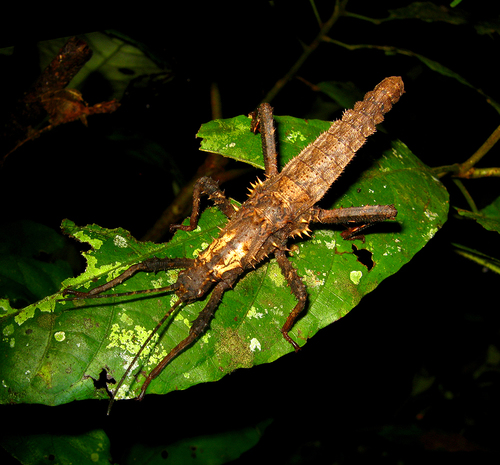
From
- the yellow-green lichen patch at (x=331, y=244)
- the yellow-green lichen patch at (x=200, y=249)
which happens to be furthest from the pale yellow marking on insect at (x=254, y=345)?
the yellow-green lichen patch at (x=331, y=244)

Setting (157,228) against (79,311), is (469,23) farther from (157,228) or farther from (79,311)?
(79,311)

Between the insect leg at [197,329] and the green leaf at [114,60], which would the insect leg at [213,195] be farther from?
the green leaf at [114,60]

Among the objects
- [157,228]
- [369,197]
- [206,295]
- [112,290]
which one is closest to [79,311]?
[112,290]

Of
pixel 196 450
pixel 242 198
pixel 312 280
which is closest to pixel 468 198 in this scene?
pixel 312 280

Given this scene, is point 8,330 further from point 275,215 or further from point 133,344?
point 275,215

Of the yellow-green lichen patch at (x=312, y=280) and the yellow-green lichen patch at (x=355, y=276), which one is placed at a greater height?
the yellow-green lichen patch at (x=355, y=276)

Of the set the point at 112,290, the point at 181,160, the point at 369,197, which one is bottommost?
the point at 181,160

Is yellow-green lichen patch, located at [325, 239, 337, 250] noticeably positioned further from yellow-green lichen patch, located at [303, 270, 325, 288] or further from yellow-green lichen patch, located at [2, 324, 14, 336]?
yellow-green lichen patch, located at [2, 324, 14, 336]
